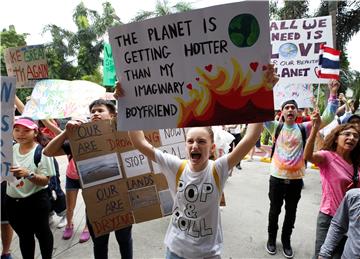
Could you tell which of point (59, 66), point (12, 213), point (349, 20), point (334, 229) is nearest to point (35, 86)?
point (12, 213)

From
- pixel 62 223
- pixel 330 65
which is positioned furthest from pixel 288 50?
pixel 62 223

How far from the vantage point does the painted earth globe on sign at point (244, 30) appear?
158cm

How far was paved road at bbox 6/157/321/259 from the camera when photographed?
355 cm

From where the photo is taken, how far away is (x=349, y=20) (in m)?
12.9

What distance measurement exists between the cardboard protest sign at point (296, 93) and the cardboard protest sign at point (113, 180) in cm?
204

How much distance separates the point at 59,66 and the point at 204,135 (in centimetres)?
2679

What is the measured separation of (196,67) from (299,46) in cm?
264

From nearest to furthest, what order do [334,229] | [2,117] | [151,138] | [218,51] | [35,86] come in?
1. [218,51]
2. [334,229]
3. [2,117]
4. [151,138]
5. [35,86]

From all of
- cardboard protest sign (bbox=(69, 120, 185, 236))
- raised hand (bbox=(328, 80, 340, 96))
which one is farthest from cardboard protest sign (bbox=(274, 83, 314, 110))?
cardboard protest sign (bbox=(69, 120, 185, 236))

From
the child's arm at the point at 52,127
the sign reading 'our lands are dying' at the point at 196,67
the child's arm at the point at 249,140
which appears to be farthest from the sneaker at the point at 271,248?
the child's arm at the point at 52,127

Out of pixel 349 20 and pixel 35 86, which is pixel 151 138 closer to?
pixel 35 86

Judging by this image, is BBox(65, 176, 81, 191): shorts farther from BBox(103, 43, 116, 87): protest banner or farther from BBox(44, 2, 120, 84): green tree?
BBox(44, 2, 120, 84): green tree

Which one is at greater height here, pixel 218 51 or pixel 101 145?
pixel 218 51

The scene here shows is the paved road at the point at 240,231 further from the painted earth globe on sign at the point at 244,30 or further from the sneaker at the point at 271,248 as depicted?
the painted earth globe on sign at the point at 244,30
